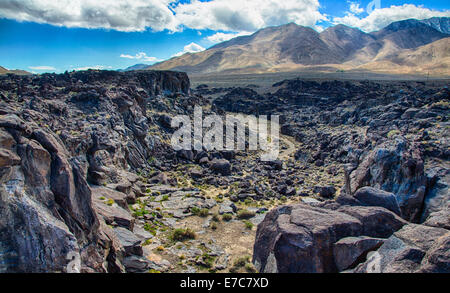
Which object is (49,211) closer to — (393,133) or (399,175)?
(399,175)

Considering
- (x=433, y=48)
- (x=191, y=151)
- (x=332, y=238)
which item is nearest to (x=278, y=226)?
(x=332, y=238)

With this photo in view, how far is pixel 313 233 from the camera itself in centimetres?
934

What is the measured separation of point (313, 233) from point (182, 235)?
8886mm

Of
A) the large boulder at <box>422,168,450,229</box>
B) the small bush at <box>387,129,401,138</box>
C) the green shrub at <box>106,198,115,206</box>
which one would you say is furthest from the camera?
the small bush at <box>387,129,401,138</box>

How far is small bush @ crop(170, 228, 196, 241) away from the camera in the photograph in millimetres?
15727

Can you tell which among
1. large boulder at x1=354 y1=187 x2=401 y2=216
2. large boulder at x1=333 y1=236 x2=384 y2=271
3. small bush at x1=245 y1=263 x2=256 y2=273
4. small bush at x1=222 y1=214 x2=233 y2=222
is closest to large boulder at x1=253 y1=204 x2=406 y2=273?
large boulder at x1=333 y1=236 x2=384 y2=271

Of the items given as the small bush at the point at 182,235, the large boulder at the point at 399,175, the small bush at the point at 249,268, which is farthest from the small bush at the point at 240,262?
the large boulder at the point at 399,175

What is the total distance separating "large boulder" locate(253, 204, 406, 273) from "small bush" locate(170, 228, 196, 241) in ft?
19.6

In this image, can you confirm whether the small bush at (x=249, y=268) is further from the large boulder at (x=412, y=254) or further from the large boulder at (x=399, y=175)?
the large boulder at (x=399, y=175)

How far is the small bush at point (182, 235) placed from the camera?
15727 millimetres

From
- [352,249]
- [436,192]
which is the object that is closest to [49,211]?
[352,249]

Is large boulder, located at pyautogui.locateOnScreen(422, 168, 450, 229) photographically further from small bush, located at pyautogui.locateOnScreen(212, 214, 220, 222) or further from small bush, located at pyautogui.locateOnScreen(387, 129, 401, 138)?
small bush, located at pyautogui.locateOnScreen(212, 214, 220, 222)

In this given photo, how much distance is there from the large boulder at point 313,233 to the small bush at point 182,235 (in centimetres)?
598

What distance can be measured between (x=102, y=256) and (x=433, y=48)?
235 metres
